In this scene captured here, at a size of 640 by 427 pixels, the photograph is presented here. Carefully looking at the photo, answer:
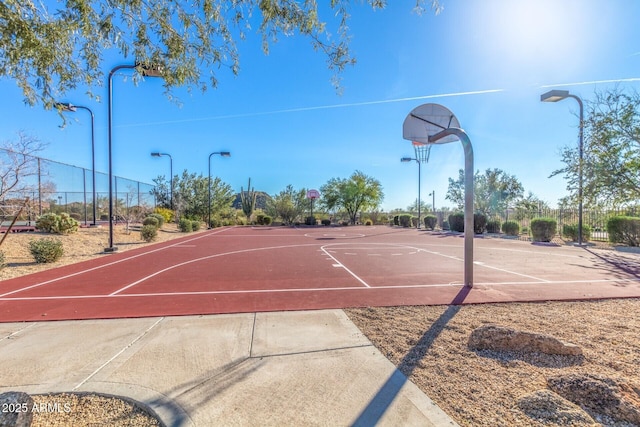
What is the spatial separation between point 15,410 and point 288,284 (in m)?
5.29

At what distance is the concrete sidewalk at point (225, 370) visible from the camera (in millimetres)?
2502

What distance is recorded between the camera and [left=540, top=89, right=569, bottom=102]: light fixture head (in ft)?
44.1

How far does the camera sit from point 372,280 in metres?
7.66

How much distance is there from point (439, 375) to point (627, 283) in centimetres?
743

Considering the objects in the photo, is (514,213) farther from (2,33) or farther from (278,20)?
(2,33)

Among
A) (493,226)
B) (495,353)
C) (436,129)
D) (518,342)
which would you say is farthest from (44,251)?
(493,226)

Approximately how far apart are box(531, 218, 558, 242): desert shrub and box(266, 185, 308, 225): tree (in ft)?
89.6

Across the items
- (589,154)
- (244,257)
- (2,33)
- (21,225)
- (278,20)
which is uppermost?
(278,20)

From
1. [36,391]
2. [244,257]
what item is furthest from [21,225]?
[36,391]

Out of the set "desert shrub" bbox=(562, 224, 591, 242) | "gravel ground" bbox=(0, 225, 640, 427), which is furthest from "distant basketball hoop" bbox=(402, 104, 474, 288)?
"desert shrub" bbox=(562, 224, 591, 242)

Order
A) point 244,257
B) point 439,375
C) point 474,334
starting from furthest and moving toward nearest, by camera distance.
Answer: point 244,257, point 474,334, point 439,375

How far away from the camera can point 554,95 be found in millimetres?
13477

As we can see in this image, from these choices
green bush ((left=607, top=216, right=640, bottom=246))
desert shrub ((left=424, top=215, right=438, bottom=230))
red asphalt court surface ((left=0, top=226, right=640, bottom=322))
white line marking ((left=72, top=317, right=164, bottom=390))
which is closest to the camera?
white line marking ((left=72, top=317, right=164, bottom=390))

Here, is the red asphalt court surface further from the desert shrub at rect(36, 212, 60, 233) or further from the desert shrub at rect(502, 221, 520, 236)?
the desert shrub at rect(502, 221, 520, 236)
